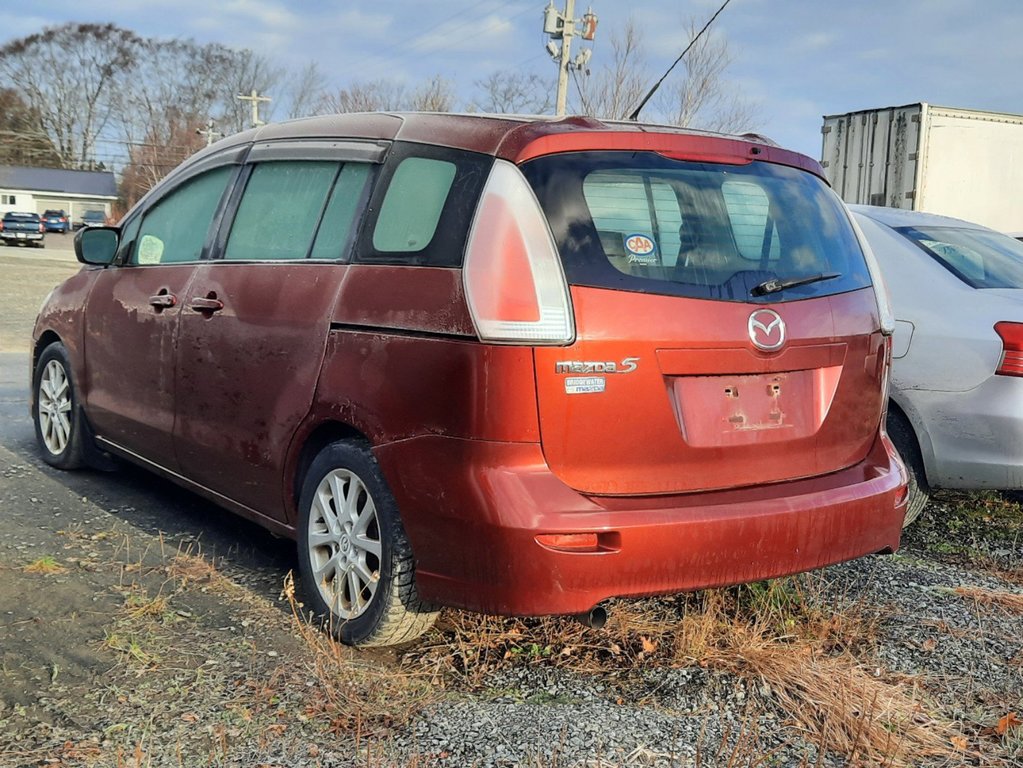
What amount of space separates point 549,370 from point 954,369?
8.60 ft

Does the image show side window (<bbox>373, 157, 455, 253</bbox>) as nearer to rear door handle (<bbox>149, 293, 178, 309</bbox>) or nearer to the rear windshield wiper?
the rear windshield wiper

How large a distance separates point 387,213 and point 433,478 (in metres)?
0.94

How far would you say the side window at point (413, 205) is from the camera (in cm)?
317

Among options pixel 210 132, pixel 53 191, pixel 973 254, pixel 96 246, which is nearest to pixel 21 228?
pixel 210 132

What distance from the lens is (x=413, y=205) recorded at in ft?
10.8

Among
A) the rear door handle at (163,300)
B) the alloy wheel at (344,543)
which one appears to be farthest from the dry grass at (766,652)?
the rear door handle at (163,300)

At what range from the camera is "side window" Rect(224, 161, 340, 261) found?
12.3 feet

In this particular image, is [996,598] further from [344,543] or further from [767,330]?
[344,543]

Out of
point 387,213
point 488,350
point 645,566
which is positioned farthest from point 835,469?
point 387,213

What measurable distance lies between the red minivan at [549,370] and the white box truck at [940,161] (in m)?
10.1

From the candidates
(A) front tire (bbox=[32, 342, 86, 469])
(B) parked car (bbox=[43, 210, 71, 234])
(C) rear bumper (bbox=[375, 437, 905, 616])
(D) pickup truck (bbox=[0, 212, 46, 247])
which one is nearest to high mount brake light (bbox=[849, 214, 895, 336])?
(C) rear bumper (bbox=[375, 437, 905, 616])

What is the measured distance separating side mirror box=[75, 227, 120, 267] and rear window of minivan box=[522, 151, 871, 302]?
2.88m

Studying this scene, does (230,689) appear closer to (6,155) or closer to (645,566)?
(645,566)

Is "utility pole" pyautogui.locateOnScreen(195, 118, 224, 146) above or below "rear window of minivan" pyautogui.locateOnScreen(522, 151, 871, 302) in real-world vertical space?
above
